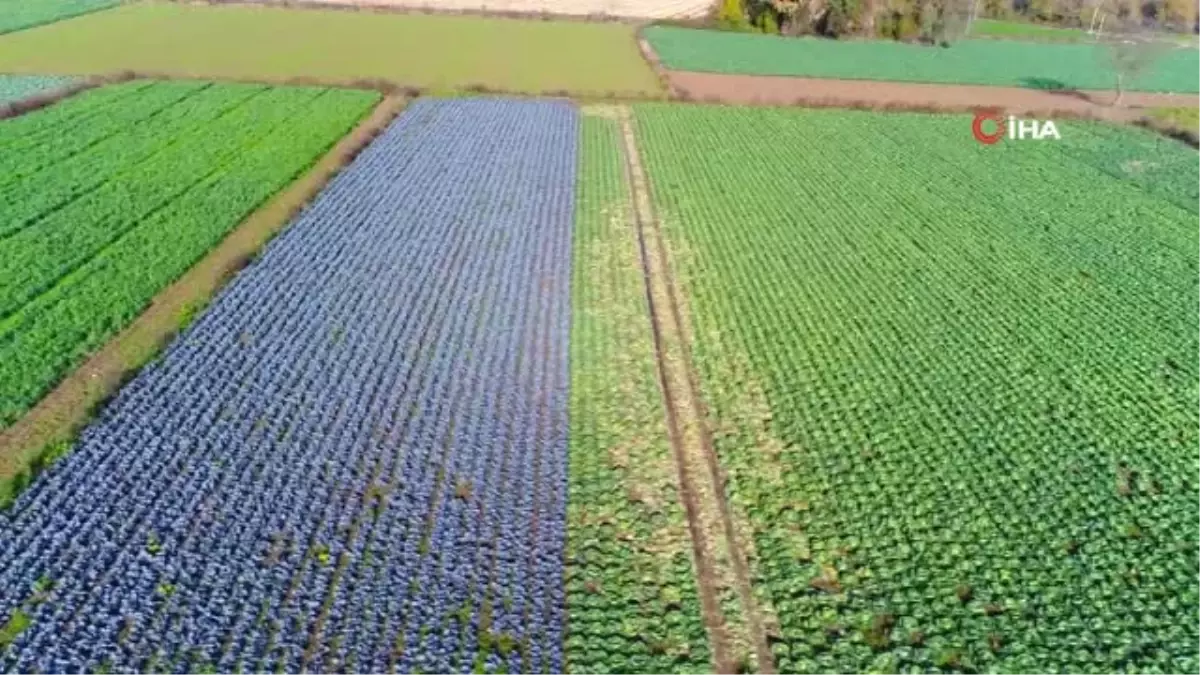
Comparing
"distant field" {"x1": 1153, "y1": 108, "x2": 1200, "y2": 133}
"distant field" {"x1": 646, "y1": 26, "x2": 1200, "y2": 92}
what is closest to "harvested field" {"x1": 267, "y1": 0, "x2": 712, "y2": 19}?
"distant field" {"x1": 646, "y1": 26, "x2": 1200, "y2": 92}

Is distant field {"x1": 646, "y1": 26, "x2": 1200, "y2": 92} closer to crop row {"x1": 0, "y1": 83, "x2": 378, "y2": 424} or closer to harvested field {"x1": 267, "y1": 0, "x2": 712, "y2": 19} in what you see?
harvested field {"x1": 267, "y1": 0, "x2": 712, "y2": 19}

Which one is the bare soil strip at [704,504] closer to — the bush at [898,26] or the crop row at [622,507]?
the crop row at [622,507]

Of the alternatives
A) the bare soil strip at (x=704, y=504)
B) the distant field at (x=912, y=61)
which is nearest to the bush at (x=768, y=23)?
the distant field at (x=912, y=61)

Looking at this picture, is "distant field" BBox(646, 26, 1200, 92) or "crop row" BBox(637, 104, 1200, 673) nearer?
"crop row" BBox(637, 104, 1200, 673)

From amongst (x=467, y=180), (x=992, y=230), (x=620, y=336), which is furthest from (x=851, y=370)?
(x=467, y=180)

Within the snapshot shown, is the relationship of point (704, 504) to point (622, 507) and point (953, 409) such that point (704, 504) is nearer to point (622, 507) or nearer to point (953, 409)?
point (622, 507)

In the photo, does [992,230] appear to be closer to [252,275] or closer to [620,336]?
[620,336]

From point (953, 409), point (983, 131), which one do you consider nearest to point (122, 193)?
point (953, 409)
